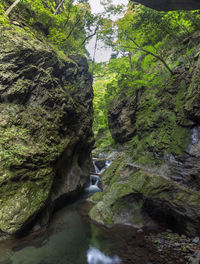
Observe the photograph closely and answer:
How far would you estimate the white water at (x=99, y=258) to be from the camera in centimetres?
485

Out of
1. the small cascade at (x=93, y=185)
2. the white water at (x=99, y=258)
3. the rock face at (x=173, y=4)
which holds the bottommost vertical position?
the small cascade at (x=93, y=185)

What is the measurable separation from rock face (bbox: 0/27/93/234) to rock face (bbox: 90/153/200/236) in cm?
304

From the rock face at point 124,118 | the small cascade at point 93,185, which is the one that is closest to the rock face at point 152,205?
the small cascade at point 93,185

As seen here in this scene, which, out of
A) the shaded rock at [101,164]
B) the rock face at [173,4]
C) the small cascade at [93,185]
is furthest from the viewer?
the shaded rock at [101,164]

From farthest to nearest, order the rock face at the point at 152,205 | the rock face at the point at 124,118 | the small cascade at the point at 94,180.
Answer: the rock face at the point at 124,118 → the small cascade at the point at 94,180 → the rock face at the point at 152,205

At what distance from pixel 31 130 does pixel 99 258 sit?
19.2 feet

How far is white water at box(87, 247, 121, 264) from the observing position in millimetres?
4849

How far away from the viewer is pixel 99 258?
197 inches

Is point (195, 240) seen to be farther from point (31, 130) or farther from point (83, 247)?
point (31, 130)

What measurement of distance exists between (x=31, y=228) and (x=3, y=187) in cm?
203

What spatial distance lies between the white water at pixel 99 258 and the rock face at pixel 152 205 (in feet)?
5.62

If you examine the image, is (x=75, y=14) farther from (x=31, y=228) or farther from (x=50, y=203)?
(x=31, y=228)

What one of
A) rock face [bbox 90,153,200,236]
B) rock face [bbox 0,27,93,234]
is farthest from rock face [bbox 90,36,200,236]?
rock face [bbox 0,27,93,234]

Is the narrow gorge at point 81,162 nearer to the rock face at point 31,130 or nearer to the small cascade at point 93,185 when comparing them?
the rock face at point 31,130
